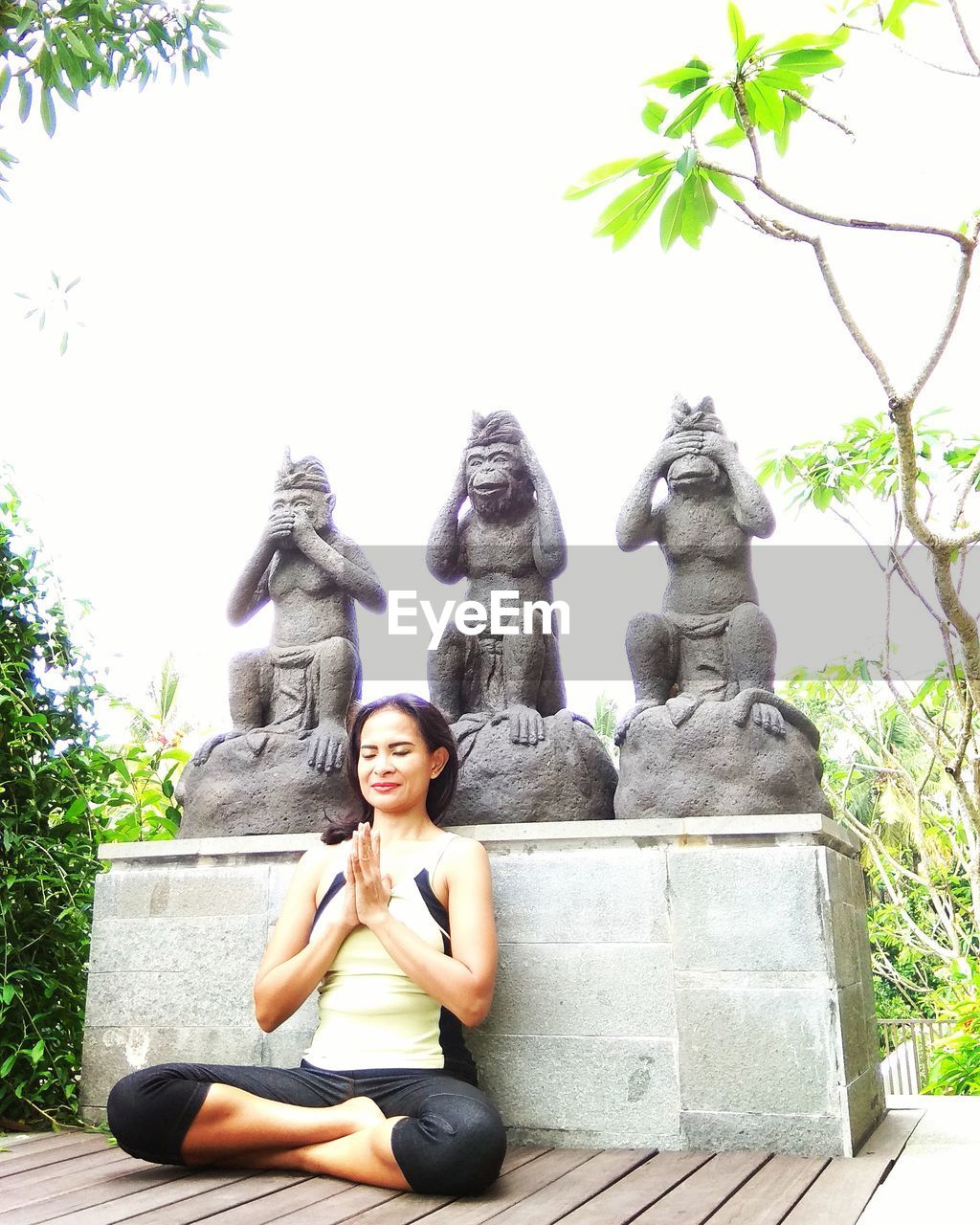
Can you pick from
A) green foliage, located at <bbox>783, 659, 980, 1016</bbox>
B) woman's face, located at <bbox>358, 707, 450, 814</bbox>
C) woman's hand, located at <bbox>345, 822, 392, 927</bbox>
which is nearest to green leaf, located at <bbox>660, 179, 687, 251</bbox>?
woman's face, located at <bbox>358, 707, 450, 814</bbox>

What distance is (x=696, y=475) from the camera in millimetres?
4129

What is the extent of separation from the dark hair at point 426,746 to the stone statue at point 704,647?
650 millimetres

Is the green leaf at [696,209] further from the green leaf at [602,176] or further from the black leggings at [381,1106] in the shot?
the black leggings at [381,1106]

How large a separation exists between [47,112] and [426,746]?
229cm

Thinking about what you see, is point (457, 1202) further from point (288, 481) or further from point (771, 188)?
point (771, 188)

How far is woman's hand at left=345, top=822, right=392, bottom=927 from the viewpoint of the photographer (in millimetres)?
2928

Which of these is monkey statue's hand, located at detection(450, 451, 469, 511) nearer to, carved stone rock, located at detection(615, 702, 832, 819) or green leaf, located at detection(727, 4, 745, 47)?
carved stone rock, located at detection(615, 702, 832, 819)

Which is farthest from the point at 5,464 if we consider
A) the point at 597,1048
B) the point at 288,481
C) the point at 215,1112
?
the point at 597,1048

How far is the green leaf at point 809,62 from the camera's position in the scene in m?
3.35

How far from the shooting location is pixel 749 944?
3.29 meters

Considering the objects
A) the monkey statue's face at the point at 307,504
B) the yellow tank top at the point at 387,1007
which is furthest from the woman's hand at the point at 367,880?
the monkey statue's face at the point at 307,504

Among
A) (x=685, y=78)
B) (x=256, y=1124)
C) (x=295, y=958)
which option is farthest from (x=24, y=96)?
(x=256, y=1124)

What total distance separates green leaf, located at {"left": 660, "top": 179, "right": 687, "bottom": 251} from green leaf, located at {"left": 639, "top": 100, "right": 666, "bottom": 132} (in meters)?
0.24

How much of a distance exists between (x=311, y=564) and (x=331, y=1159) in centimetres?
228
